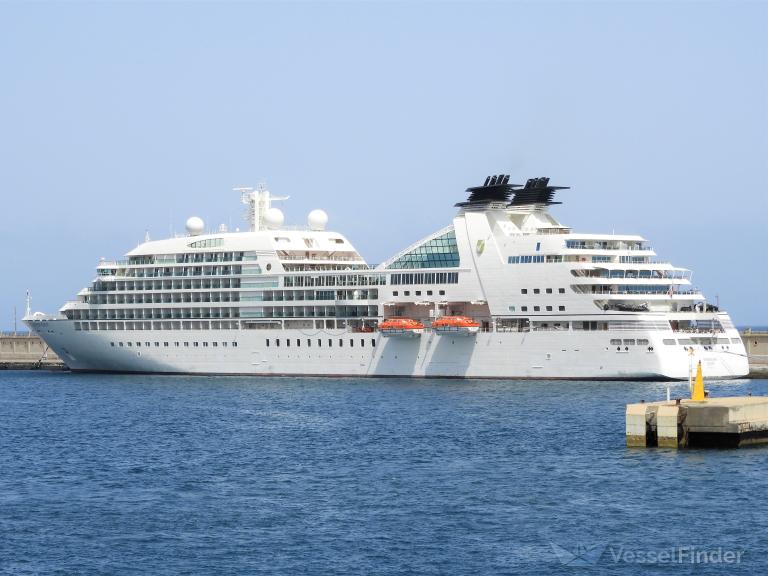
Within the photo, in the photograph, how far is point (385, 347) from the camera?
260ft

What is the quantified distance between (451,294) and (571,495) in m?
39.2

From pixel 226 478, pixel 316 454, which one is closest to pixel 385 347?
pixel 316 454

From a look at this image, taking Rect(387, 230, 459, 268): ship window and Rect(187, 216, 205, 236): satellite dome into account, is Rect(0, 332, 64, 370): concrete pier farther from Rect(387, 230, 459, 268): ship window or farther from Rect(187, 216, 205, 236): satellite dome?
Rect(387, 230, 459, 268): ship window

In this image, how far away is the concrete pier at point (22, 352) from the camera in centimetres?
11006

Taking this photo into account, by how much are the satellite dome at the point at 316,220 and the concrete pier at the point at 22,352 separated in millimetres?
32507

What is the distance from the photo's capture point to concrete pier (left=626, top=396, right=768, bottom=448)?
151 ft

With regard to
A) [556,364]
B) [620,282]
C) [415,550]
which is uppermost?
[620,282]

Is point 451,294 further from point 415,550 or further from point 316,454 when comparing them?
point 415,550
